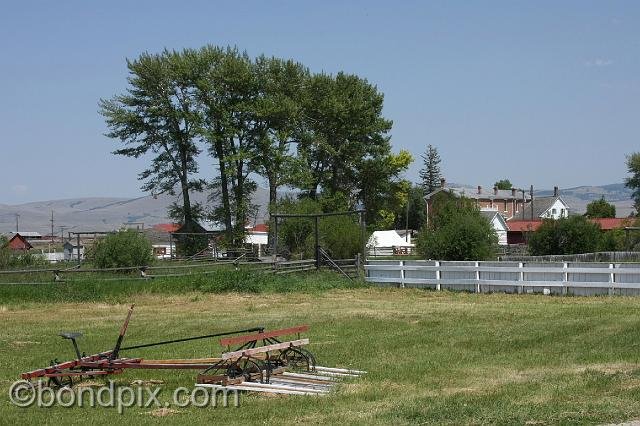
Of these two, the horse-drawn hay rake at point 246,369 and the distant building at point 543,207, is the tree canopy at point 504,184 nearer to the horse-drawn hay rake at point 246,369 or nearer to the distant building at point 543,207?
the distant building at point 543,207

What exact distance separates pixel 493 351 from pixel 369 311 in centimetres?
845

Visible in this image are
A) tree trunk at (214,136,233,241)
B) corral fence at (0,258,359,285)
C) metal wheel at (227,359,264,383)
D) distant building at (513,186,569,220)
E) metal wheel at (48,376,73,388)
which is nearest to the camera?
metal wheel at (227,359,264,383)

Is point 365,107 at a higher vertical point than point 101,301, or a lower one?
higher

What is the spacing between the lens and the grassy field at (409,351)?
10.8 metres

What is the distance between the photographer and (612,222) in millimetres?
105562

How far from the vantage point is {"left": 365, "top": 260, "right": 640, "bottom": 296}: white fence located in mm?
27328

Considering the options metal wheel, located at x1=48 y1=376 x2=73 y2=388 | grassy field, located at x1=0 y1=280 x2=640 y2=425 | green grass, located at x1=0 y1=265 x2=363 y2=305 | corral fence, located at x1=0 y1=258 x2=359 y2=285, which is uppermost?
corral fence, located at x1=0 y1=258 x2=359 y2=285

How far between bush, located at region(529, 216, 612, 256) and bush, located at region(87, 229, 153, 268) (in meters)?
26.0

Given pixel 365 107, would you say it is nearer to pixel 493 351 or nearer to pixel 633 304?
pixel 633 304

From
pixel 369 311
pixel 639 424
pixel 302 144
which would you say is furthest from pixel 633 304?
pixel 302 144

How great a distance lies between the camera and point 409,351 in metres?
16.1

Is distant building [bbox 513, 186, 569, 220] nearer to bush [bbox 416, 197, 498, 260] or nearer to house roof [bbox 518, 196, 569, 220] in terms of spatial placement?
house roof [bbox 518, 196, 569, 220]

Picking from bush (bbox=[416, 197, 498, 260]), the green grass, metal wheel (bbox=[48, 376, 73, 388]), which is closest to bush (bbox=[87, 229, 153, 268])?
the green grass

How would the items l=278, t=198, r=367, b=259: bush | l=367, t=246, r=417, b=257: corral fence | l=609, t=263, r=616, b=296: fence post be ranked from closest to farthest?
l=609, t=263, r=616, b=296: fence post
l=278, t=198, r=367, b=259: bush
l=367, t=246, r=417, b=257: corral fence
